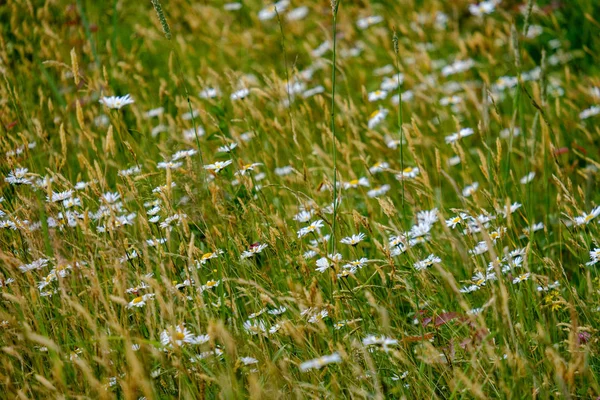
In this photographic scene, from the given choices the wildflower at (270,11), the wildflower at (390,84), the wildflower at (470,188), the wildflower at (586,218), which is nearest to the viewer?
the wildflower at (586,218)

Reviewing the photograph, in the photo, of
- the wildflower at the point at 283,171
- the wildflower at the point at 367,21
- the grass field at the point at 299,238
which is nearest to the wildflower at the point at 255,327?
the grass field at the point at 299,238

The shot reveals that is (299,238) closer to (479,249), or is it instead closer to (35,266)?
(479,249)

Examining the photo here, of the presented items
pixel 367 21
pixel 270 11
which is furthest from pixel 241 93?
pixel 270 11

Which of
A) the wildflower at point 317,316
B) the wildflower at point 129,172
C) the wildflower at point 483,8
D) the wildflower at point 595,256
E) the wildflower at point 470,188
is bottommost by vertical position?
the wildflower at point 470,188

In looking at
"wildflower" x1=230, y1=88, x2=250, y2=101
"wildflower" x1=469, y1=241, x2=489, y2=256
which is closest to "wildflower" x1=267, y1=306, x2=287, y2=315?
"wildflower" x1=469, y1=241, x2=489, y2=256

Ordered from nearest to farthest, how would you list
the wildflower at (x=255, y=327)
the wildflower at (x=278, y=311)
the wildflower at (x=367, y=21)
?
the wildflower at (x=255, y=327) → the wildflower at (x=278, y=311) → the wildflower at (x=367, y=21)

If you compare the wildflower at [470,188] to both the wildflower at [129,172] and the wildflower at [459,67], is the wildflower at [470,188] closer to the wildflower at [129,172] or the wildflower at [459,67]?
the wildflower at [129,172]

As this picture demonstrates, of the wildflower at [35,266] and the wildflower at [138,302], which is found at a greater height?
the wildflower at [35,266]

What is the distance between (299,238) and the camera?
1.80 meters

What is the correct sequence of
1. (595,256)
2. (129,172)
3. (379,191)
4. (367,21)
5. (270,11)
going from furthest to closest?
(270,11) < (367,21) < (379,191) < (129,172) < (595,256)

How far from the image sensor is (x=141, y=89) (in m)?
3.27

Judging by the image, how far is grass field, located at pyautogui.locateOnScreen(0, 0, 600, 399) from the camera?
1.41m

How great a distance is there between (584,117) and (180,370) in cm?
220

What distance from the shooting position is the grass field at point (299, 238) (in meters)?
1.41
